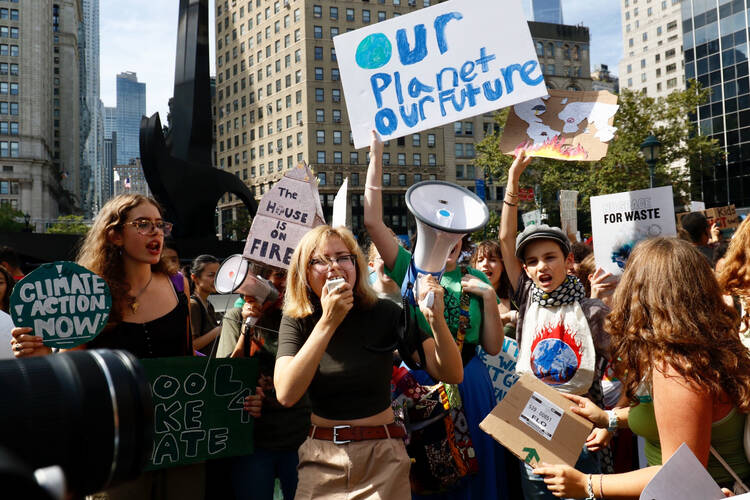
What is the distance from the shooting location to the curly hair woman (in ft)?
5.86

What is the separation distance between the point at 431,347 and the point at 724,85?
189ft

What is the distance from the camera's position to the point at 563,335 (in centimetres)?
310

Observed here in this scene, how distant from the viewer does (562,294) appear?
10.5ft

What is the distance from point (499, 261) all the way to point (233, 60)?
78.7m

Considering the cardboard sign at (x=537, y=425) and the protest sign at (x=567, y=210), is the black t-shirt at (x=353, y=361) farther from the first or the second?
the protest sign at (x=567, y=210)

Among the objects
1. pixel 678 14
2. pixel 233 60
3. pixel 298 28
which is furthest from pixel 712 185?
pixel 233 60

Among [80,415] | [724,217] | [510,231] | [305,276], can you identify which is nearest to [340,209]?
[510,231]

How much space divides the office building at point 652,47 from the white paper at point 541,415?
317 ft

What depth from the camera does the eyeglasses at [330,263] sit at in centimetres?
251

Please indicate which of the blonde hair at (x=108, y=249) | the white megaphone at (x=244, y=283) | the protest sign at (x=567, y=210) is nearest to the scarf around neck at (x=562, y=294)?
the white megaphone at (x=244, y=283)

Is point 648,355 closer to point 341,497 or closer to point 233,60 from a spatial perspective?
point 341,497

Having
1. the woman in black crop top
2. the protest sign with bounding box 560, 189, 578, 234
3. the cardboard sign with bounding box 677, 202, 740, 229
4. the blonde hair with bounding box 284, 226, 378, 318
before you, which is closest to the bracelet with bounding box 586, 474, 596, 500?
the woman in black crop top

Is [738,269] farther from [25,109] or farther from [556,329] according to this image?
[25,109]

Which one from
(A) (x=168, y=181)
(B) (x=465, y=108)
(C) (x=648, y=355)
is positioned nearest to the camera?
(C) (x=648, y=355)
